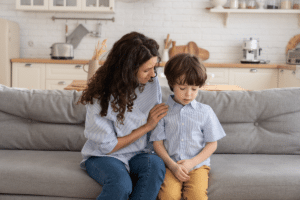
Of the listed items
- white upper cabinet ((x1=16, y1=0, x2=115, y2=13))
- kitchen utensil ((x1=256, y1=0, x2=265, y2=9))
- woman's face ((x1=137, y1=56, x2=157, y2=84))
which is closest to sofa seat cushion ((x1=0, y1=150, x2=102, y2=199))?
woman's face ((x1=137, y1=56, x2=157, y2=84))

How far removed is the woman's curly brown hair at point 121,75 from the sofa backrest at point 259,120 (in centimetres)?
43

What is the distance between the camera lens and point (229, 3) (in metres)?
4.69

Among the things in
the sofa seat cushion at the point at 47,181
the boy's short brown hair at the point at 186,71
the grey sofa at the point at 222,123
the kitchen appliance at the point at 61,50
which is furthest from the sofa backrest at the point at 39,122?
the kitchen appliance at the point at 61,50

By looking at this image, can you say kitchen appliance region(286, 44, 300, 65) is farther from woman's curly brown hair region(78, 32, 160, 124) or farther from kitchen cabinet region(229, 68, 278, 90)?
woman's curly brown hair region(78, 32, 160, 124)

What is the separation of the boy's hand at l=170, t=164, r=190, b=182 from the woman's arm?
0.22 meters

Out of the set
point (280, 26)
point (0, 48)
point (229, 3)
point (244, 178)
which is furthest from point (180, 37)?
point (244, 178)

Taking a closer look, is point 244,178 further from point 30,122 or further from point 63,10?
point 63,10

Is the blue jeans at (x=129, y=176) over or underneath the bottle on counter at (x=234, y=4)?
underneath

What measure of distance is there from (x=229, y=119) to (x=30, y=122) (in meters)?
1.17

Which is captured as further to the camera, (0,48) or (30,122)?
(0,48)

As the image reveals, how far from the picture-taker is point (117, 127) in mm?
1487

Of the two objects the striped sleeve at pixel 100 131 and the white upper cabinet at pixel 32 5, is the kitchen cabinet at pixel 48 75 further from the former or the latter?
the striped sleeve at pixel 100 131

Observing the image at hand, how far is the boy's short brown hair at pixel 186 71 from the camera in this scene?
1427 millimetres

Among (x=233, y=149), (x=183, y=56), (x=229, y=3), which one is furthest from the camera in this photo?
(x=229, y=3)
